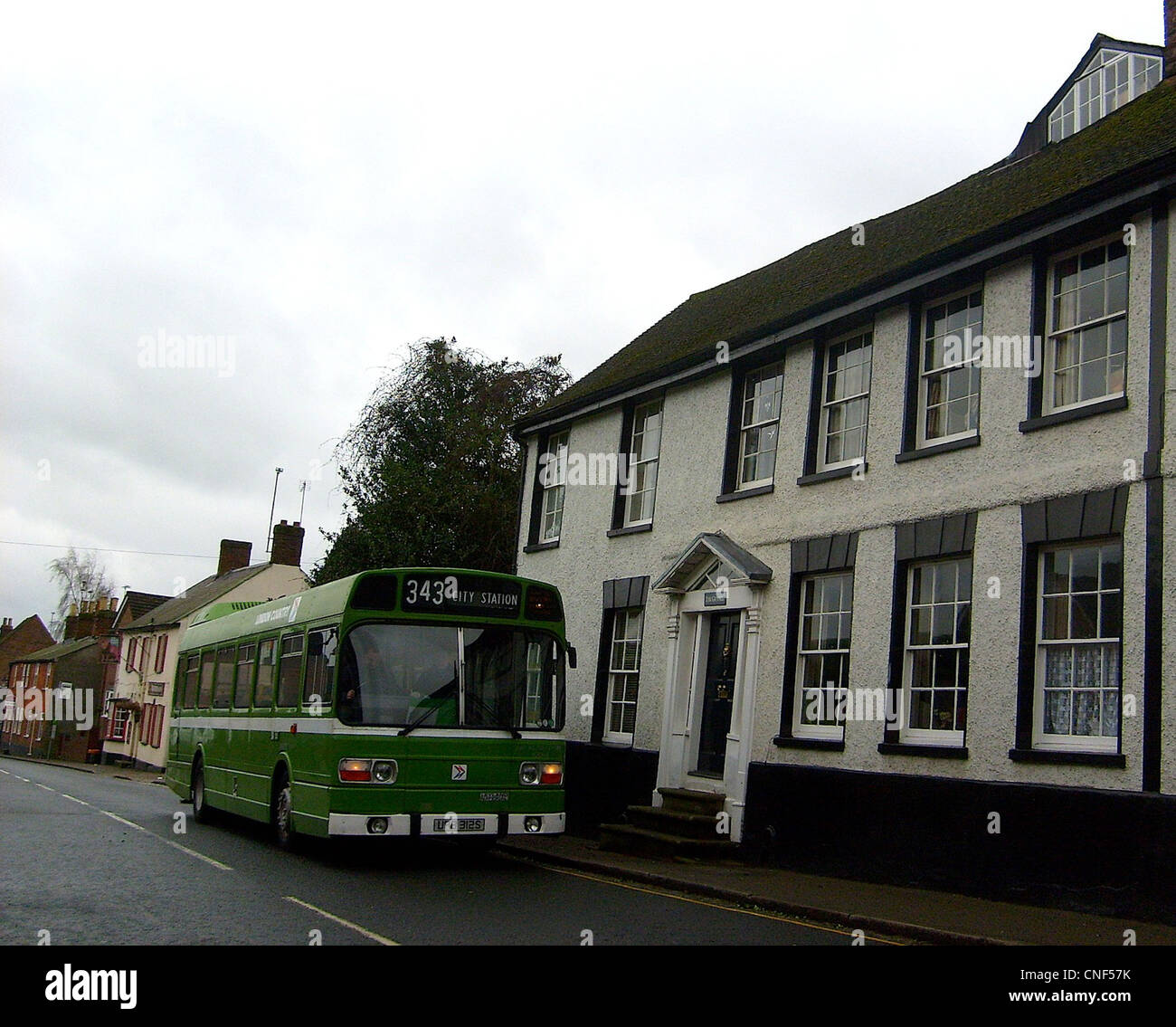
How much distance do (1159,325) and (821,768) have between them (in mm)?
5817

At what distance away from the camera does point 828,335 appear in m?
15.1

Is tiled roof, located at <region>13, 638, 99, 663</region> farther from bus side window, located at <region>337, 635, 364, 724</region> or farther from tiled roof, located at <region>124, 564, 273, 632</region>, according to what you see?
bus side window, located at <region>337, 635, 364, 724</region>

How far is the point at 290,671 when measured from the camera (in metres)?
13.8

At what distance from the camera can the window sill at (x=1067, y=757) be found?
33.4 feet

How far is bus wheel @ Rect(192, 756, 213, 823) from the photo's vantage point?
58.5 ft

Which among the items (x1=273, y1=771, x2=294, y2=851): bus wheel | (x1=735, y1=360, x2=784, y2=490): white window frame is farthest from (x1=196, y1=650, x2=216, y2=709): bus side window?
(x1=735, y1=360, x2=784, y2=490): white window frame

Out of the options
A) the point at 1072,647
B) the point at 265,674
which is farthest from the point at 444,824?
the point at 1072,647

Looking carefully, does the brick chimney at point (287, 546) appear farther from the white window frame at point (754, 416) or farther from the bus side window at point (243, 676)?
the white window frame at point (754, 416)

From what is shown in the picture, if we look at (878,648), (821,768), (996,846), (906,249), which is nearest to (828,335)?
(906,249)

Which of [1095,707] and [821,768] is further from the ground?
[1095,707]

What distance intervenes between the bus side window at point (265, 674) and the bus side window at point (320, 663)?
1524mm

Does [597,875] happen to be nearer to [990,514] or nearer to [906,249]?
[990,514]

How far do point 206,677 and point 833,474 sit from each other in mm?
9949
